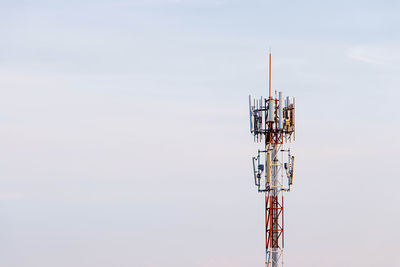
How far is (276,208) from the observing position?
150m

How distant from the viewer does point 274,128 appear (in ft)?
496

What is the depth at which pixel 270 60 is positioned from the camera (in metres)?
152

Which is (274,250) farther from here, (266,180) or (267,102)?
(267,102)

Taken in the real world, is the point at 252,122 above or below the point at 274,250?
above

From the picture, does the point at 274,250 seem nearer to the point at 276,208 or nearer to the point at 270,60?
the point at 276,208

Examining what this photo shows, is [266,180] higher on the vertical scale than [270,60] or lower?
lower

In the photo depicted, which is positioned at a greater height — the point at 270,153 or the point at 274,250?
the point at 270,153

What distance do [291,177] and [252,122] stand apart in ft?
27.0

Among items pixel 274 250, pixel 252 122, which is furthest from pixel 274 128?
pixel 274 250

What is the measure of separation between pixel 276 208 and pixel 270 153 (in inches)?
267

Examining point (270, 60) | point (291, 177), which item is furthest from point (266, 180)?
point (270, 60)

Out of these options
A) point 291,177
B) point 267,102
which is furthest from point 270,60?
point 291,177

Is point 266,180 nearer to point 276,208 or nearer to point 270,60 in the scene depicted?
point 276,208

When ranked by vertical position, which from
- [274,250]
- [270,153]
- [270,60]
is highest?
[270,60]
